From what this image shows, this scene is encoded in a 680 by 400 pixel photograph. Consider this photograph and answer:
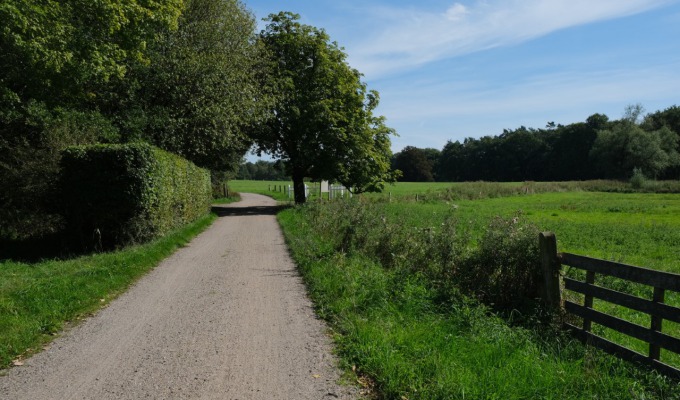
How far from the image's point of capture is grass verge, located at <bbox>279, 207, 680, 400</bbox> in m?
4.70

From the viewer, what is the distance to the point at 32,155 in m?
15.9

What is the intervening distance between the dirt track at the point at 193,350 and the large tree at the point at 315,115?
23857mm

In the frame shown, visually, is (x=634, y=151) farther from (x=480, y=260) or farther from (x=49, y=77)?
(x=49, y=77)

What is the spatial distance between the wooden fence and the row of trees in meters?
14.1

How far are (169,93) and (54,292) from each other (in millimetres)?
17771

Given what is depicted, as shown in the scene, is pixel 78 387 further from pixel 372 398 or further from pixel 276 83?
pixel 276 83

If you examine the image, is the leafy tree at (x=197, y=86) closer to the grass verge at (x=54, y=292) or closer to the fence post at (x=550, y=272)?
the grass verge at (x=54, y=292)

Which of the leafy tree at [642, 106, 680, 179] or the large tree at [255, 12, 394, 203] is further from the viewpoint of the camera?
the leafy tree at [642, 106, 680, 179]

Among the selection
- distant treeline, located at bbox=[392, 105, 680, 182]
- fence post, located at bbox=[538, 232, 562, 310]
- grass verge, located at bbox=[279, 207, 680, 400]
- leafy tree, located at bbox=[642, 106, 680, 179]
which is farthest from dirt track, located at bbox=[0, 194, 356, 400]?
leafy tree, located at bbox=[642, 106, 680, 179]

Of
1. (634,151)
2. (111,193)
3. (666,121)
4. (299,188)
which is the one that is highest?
(666,121)

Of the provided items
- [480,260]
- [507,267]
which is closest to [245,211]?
[480,260]

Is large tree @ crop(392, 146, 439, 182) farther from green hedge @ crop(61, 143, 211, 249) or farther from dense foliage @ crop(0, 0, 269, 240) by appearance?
green hedge @ crop(61, 143, 211, 249)

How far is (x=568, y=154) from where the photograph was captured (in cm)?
10444

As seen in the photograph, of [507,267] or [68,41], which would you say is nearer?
[507,267]
